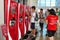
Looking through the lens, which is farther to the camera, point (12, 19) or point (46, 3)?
point (46, 3)

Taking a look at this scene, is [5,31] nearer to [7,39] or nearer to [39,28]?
[7,39]

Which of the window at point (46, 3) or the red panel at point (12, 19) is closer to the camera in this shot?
the red panel at point (12, 19)

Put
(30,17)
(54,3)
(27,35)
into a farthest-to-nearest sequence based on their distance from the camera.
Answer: (54,3), (30,17), (27,35)

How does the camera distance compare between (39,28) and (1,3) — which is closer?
(1,3)

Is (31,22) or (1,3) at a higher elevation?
(1,3)

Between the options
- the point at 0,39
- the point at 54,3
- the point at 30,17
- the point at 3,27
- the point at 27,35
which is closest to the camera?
the point at 3,27

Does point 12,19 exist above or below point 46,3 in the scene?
below

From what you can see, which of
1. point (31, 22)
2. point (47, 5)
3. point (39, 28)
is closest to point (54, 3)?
point (47, 5)

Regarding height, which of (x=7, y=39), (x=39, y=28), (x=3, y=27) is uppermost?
(x=3, y=27)

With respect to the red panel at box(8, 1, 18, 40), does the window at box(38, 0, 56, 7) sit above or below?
above

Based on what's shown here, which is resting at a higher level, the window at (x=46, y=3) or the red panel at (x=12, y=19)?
the window at (x=46, y=3)

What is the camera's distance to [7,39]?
3.00m

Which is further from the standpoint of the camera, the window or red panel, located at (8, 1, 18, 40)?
the window

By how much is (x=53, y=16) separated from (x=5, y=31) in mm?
3593
